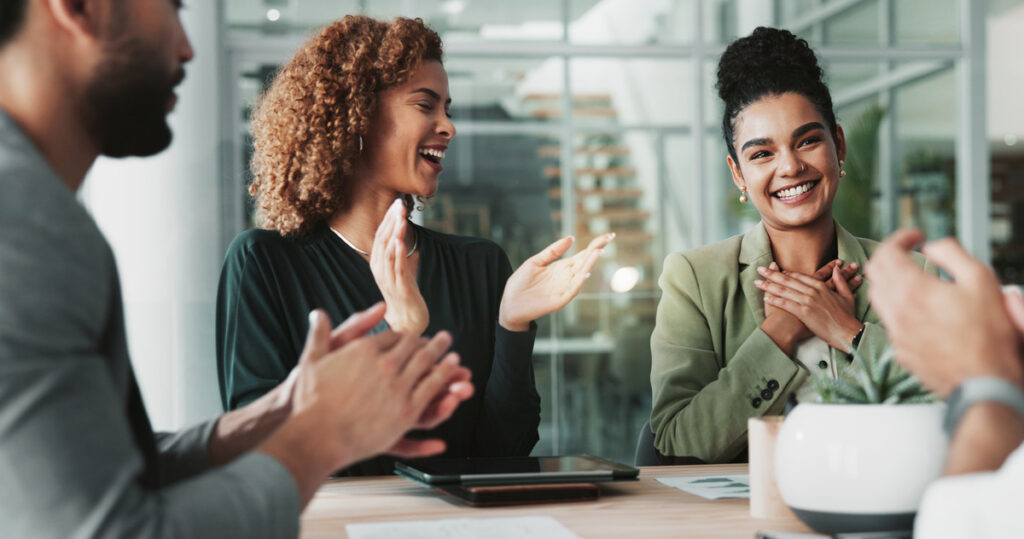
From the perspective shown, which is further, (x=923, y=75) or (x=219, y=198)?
(x=923, y=75)

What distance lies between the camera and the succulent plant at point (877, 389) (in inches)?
45.2

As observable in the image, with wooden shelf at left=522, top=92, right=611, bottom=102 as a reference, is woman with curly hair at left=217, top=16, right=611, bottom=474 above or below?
below

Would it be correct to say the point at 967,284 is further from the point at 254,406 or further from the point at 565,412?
the point at 565,412

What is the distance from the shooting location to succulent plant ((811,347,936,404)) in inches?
45.2

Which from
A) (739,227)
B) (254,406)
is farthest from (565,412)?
(254,406)

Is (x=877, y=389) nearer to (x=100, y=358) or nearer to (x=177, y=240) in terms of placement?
(x=100, y=358)

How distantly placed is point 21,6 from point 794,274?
5.79 feet

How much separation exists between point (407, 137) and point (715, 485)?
1129 millimetres

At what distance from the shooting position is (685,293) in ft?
7.57

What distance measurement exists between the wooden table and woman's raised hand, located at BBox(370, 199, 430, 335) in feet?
1.08

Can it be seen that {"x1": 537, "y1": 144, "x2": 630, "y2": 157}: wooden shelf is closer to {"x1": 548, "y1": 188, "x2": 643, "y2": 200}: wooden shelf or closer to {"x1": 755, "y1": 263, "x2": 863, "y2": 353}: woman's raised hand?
{"x1": 548, "y1": 188, "x2": 643, "y2": 200}: wooden shelf

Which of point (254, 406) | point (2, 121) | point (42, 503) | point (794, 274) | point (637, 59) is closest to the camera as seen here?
point (42, 503)

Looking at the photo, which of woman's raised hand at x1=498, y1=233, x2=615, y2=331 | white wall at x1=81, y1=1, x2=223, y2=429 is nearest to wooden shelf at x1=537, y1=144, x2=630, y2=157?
white wall at x1=81, y1=1, x2=223, y2=429

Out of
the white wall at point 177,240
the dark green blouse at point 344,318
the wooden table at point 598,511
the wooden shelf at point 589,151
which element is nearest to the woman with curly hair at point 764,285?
the dark green blouse at point 344,318
